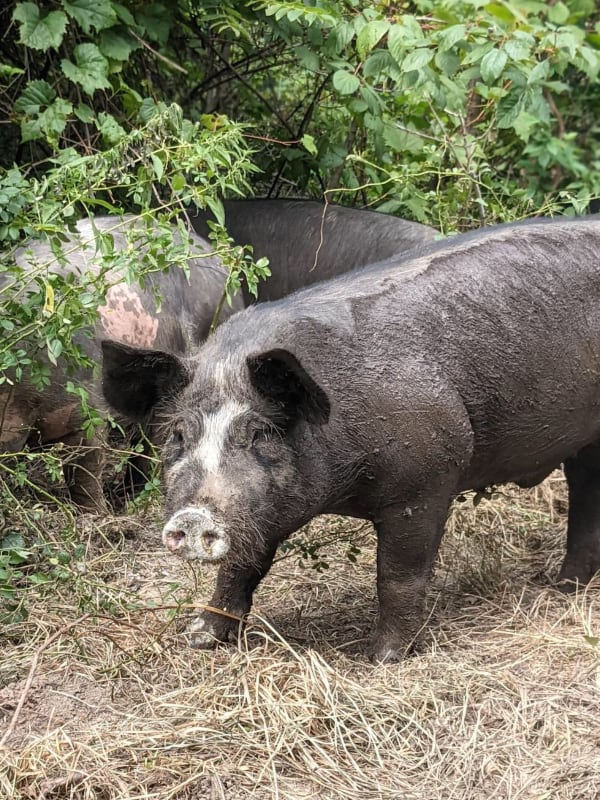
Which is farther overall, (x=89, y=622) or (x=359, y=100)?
(x=359, y=100)

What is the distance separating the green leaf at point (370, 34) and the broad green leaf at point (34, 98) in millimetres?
1593

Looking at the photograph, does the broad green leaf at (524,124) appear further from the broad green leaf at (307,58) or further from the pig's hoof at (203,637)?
the pig's hoof at (203,637)

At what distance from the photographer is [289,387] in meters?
3.97

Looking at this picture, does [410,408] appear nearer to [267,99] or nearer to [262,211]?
[262,211]

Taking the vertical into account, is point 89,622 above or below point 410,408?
below

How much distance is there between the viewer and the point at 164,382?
164 inches

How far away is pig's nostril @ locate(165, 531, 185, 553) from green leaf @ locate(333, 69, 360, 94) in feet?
11.0

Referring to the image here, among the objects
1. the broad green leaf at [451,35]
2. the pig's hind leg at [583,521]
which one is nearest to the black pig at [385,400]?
the pig's hind leg at [583,521]

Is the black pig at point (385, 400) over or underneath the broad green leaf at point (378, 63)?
underneath

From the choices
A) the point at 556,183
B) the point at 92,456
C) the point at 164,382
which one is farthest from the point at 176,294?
the point at 556,183

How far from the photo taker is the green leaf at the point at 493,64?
5.64 m

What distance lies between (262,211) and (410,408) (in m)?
3.03

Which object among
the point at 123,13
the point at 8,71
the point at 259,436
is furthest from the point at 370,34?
the point at 259,436

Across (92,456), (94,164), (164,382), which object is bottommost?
(92,456)
